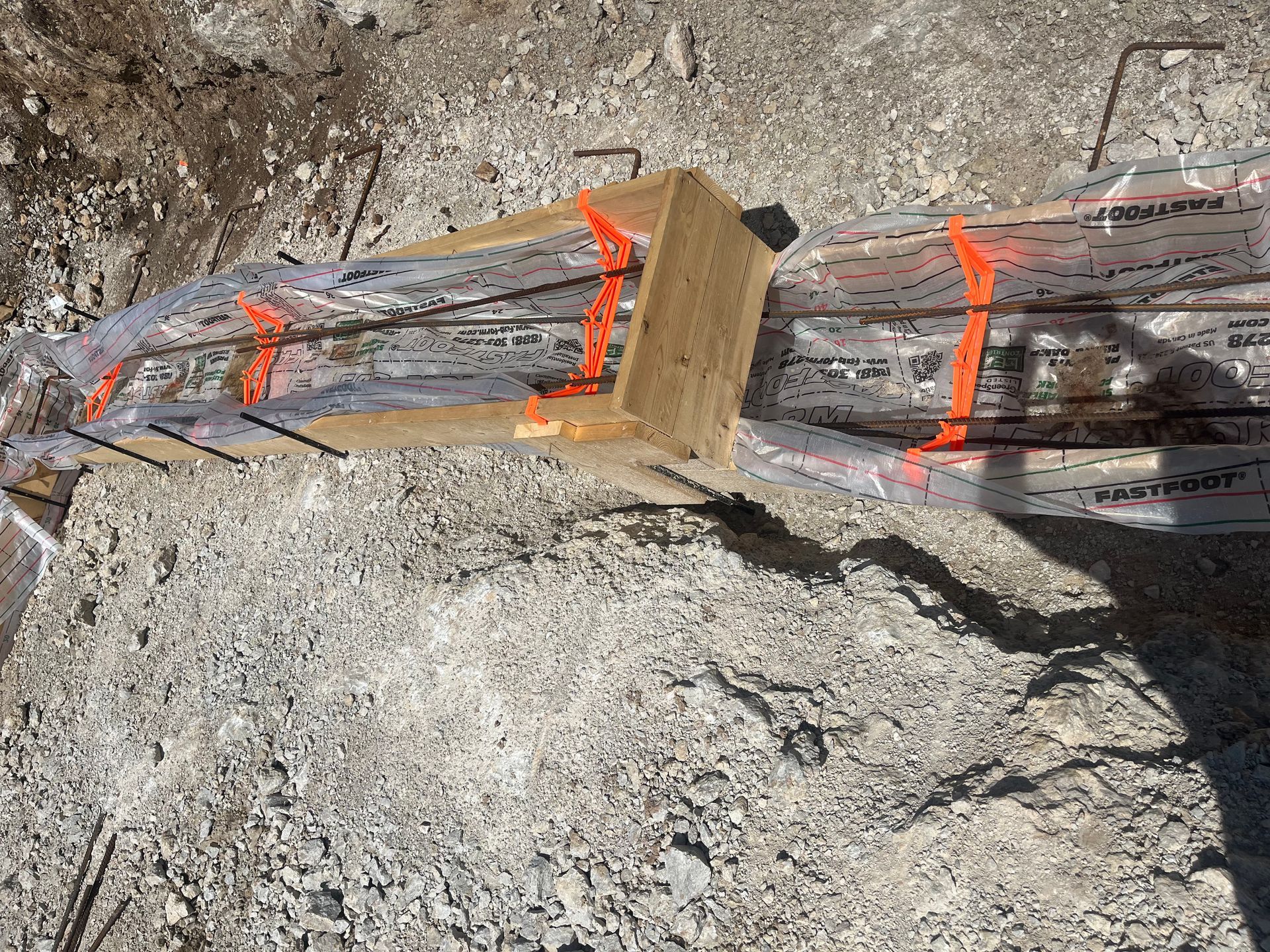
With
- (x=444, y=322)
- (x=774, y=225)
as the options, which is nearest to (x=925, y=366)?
(x=774, y=225)

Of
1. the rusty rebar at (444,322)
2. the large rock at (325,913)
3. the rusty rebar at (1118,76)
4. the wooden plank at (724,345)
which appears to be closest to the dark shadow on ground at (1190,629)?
the wooden plank at (724,345)

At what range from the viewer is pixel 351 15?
5.10 meters

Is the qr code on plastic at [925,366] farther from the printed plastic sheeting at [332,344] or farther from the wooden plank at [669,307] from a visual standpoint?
the printed plastic sheeting at [332,344]

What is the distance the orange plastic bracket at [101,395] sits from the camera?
5117mm

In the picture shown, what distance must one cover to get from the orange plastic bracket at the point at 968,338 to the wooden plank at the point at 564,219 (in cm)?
109

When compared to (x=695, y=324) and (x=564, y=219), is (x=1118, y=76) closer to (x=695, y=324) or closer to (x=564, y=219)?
(x=695, y=324)

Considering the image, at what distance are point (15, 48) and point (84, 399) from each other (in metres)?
2.73

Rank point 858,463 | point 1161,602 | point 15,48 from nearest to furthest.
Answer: point 1161,602 < point 858,463 < point 15,48

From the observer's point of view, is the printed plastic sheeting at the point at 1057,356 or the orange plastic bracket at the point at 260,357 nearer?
the printed plastic sheeting at the point at 1057,356

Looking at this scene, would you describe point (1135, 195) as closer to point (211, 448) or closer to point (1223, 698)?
point (1223, 698)

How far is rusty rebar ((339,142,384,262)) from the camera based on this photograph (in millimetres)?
4914

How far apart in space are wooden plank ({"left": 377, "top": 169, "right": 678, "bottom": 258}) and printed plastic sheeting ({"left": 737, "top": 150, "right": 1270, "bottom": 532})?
24.0 inches

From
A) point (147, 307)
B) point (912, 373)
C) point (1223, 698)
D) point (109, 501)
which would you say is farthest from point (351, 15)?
point (1223, 698)

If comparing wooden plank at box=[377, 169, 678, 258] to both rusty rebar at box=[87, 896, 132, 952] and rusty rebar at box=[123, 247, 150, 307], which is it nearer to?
rusty rebar at box=[87, 896, 132, 952]
